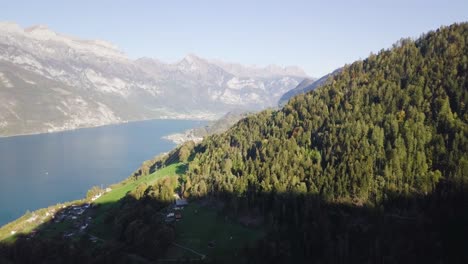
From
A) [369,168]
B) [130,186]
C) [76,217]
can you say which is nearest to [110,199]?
[130,186]

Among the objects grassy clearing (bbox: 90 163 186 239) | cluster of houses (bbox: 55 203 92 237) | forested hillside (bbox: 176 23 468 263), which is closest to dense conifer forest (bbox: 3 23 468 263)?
forested hillside (bbox: 176 23 468 263)

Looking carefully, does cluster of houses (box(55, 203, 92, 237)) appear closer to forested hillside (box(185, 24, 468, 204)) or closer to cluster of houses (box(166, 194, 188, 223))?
cluster of houses (box(166, 194, 188, 223))

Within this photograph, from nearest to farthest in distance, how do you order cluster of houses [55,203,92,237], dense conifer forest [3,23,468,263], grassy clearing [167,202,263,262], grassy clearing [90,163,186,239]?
dense conifer forest [3,23,468,263], grassy clearing [167,202,263,262], grassy clearing [90,163,186,239], cluster of houses [55,203,92,237]

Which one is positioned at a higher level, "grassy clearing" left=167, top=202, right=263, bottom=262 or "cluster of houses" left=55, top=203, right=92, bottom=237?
"grassy clearing" left=167, top=202, right=263, bottom=262

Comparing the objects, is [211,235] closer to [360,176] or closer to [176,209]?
[176,209]

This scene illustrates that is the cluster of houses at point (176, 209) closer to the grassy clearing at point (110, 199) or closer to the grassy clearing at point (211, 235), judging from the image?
the grassy clearing at point (211, 235)

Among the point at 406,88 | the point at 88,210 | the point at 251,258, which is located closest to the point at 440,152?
the point at 406,88
